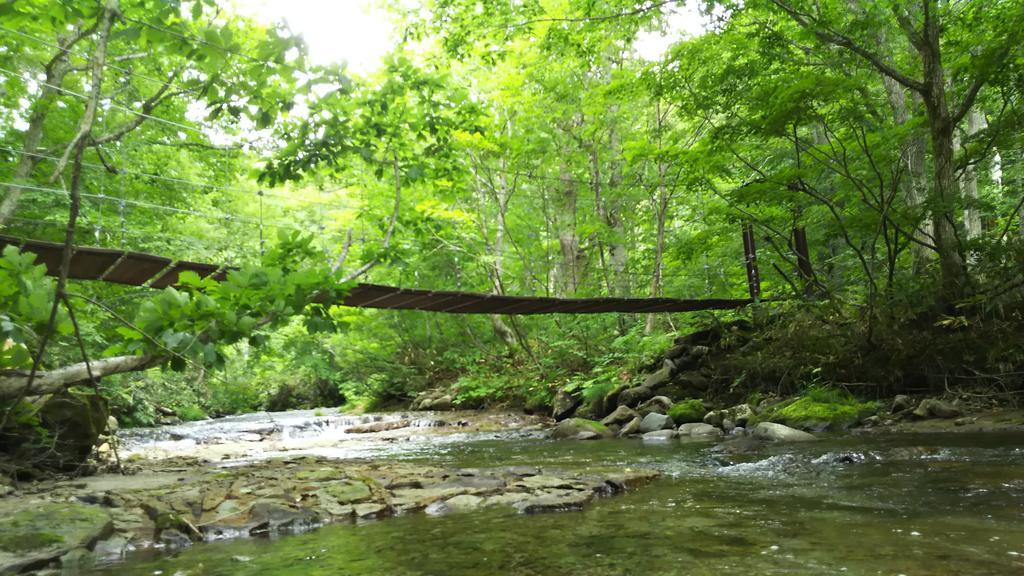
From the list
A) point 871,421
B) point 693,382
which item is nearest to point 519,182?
point 693,382

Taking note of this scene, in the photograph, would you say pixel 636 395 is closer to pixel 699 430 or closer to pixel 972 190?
pixel 699 430

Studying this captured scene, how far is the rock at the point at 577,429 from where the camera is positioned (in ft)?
18.2

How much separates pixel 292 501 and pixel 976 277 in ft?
15.4

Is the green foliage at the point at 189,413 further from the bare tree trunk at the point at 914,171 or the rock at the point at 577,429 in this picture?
the bare tree trunk at the point at 914,171

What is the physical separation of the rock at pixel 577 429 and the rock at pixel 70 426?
11.0ft

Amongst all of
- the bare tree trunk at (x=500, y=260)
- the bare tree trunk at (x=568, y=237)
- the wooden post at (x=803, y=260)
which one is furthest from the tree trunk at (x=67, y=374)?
the bare tree trunk at (x=568, y=237)

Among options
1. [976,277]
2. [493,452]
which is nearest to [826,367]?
[976,277]

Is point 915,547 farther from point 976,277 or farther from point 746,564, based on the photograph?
point 976,277

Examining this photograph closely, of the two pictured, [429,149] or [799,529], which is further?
[429,149]

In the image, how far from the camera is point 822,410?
16.1ft

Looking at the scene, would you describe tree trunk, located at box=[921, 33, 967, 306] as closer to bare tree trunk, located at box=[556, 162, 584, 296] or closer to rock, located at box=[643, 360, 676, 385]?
rock, located at box=[643, 360, 676, 385]

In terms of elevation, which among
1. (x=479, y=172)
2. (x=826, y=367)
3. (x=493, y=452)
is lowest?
(x=493, y=452)

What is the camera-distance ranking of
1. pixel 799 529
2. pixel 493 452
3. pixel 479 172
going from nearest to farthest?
1. pixel 799 529
2. pixel 493 452
3. pixel 479 172

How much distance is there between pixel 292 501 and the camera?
104 inches
